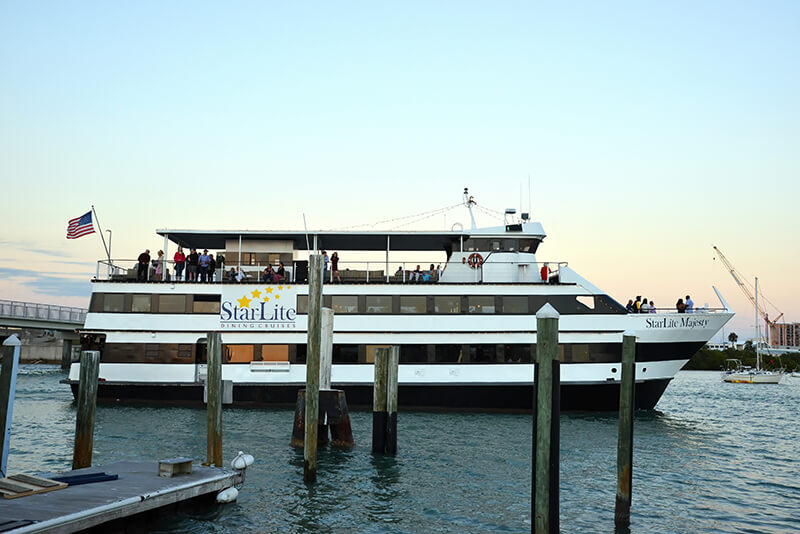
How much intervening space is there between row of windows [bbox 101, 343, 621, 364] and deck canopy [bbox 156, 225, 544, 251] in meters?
4.54

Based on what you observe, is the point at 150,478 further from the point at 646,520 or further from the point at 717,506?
the point at 717,506

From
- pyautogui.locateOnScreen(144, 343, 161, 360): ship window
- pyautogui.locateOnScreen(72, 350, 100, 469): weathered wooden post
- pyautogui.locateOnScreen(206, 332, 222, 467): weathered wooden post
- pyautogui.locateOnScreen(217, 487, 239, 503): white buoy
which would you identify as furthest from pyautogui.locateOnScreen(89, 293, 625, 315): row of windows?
pyautogui.locateOnScreen(217, 487, 239, 503): white buoy

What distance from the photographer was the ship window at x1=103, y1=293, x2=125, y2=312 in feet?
83.7

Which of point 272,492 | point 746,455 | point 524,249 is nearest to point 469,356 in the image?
point 524,249

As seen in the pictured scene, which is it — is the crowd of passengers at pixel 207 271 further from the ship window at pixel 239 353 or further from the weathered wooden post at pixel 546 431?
the weathered wooden post at pixel 546 431

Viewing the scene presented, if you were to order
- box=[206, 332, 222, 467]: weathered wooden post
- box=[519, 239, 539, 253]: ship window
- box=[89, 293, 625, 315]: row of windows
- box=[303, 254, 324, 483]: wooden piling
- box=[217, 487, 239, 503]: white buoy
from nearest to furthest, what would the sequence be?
box=[217, 487, 239, 503]: white buoy → box=[206, 332, 222, 467]: weathered wooden post → box=[303, 254, 324, 483]: wooden piling → box=[89, 293, 625, 315]: row of windows → box=[519, 239, 539, 253]: ship window

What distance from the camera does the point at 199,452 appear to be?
53.1 feet

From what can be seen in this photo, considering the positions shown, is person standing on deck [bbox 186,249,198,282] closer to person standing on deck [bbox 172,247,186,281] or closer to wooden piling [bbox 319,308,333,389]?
person standing on deck [bbox 172,247,186,281]

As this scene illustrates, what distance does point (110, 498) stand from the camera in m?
9.23

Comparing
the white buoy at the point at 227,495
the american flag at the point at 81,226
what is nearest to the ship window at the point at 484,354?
the white buoy at the point at 227,495

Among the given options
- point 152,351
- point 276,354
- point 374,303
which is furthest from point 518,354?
point 152,351

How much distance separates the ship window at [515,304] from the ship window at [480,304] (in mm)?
555

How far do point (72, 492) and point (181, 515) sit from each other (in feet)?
6.26

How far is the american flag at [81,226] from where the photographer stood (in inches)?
1034
